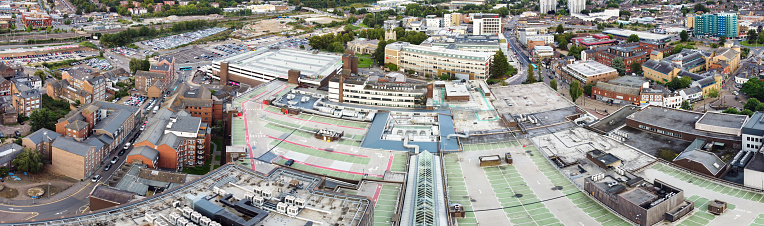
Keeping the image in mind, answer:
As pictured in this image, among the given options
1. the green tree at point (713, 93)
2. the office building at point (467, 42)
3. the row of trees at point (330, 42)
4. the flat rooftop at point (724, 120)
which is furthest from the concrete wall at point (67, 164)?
the green tree at point (713, 93)

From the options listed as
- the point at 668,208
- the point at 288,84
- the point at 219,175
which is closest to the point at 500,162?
the point at 668,208

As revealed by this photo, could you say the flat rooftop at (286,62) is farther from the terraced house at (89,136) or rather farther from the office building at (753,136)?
the office building at (753,136)

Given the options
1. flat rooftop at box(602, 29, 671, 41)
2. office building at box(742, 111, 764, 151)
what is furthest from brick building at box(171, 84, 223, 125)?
flat rooftop at box(602, 29, 671, 41)

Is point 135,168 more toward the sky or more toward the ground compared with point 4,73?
more toward the ground

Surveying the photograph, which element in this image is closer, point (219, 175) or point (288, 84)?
point (219, 175)

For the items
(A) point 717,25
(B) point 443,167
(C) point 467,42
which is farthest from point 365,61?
(A) point 717,25

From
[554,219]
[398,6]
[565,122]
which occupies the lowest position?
[554,219]

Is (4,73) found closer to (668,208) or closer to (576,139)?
(576,139)

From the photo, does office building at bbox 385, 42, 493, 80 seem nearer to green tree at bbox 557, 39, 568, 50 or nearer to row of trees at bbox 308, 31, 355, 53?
row of trees at bbox 308, 31, 355, 53
